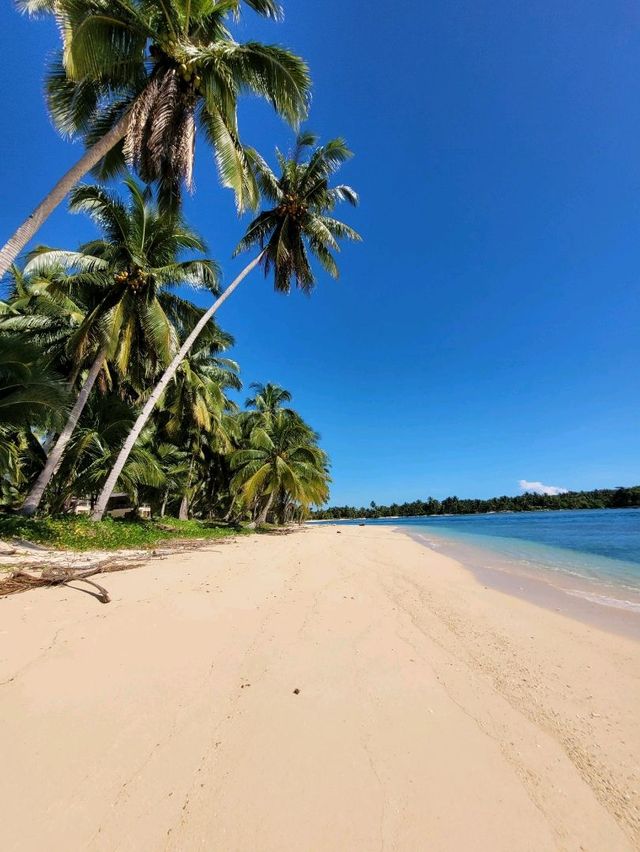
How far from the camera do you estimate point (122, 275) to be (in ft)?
41.9

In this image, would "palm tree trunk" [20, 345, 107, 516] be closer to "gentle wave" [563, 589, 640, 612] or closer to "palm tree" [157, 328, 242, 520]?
"palm tree" [157, 328, 242, 520]

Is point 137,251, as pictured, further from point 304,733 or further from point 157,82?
point 304,733

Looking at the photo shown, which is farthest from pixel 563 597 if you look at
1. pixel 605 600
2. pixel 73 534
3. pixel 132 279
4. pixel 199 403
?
pixel 199 403

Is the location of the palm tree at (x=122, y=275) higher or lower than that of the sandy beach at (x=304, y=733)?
higher

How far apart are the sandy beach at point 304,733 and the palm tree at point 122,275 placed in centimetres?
946

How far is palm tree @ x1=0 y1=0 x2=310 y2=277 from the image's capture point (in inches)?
288

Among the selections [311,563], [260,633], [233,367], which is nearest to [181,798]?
[260,633]

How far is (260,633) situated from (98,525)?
938 centimetres

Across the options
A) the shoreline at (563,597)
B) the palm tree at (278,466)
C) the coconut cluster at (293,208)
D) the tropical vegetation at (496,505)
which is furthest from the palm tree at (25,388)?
the tropical vegetation at (496,505)

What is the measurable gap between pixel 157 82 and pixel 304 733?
40.0ft

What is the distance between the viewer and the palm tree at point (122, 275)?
470 inches

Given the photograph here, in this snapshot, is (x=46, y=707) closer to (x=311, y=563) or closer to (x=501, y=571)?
(x=311, y=563)

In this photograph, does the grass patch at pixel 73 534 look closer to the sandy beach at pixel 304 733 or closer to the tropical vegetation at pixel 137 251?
the tropical vegetation at pixel 137 251

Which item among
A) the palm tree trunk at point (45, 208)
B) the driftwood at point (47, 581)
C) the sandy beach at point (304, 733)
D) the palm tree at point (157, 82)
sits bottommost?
the sandy beach at point (304, 733)
